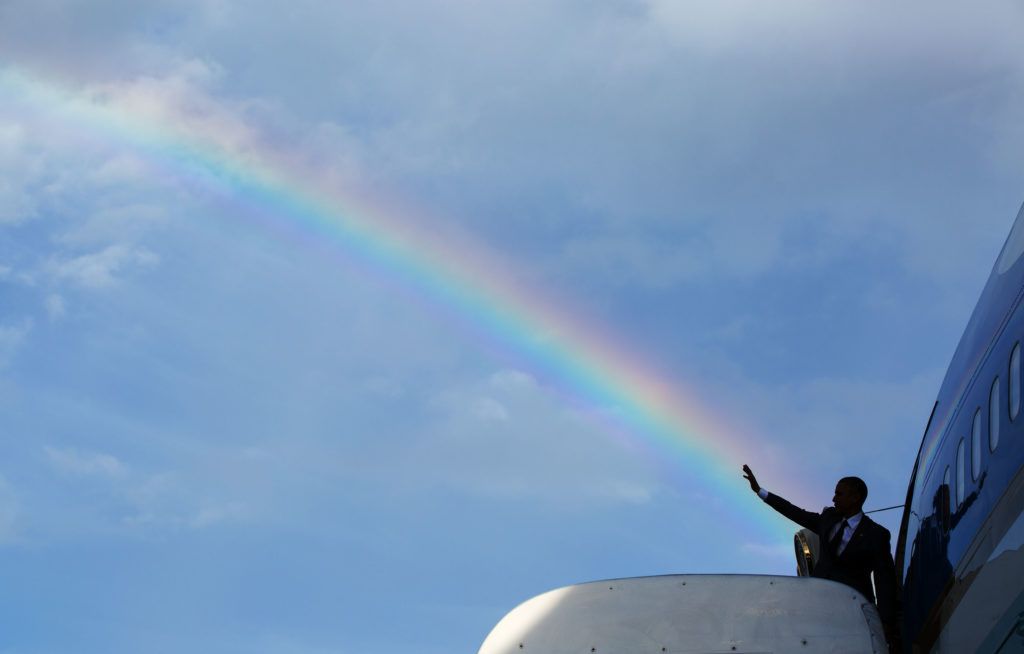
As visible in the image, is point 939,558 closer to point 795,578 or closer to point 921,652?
point 921,652

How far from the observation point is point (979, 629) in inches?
248

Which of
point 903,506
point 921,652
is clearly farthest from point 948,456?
point 903,506

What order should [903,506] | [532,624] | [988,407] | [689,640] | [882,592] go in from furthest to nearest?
[903,506]
[882,592]
[988,407]
[532,624]
[689,640]

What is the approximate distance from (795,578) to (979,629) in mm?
964

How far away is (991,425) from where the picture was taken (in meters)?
7.20

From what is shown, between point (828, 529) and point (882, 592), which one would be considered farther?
point (828, 529)

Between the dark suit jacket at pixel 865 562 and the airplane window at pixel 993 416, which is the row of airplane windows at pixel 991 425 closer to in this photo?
the airplane window at pixel 993 416

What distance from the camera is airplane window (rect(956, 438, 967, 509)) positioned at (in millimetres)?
7762

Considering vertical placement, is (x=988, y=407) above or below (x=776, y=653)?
above

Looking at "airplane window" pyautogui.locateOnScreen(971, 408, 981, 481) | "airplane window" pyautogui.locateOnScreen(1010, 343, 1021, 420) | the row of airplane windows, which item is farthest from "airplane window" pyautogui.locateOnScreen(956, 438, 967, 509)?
"airplane window" pyautogui.locateOnScreen(1010, 343, 1021, 420)

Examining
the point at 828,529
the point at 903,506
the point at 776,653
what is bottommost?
the point at 776,653

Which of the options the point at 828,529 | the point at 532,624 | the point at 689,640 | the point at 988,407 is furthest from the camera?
the point at 828,529

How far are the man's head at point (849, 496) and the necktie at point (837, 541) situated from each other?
164 mm

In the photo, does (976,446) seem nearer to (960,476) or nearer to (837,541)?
(960,476)
